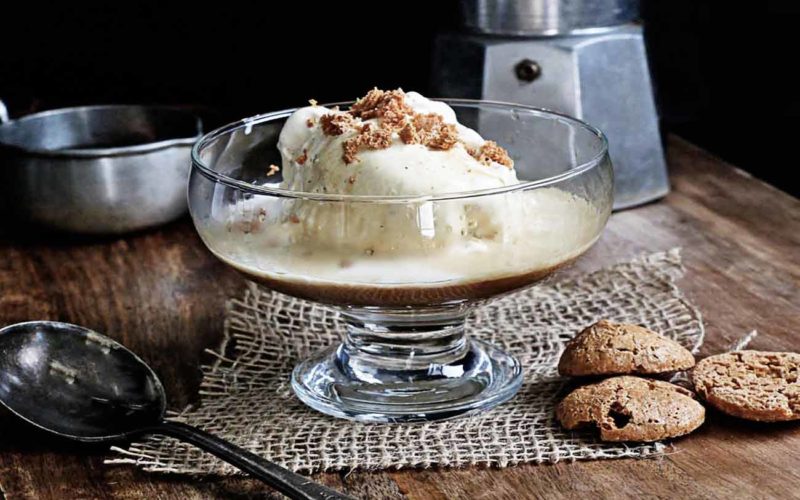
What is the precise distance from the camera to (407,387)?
1.08 m

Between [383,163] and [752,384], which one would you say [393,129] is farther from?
[752,384]

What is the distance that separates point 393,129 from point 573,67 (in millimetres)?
664

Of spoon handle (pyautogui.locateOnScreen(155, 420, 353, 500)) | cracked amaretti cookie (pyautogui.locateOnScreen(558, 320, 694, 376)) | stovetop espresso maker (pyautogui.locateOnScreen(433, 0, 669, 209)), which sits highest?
stovetop espresso maker (pyautogui.locateOnScreen(433, 0, 669, 209))

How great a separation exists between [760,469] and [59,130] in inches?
49.8

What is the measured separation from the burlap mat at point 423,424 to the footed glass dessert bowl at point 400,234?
1.2 inches

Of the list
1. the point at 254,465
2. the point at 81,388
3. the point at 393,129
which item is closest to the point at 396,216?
the point at 393,129

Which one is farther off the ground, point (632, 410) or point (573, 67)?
point (573, 67)

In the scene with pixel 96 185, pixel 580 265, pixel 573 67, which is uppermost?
pixel 573 67

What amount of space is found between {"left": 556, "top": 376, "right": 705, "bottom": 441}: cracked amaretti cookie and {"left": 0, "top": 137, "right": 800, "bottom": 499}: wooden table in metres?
0.02

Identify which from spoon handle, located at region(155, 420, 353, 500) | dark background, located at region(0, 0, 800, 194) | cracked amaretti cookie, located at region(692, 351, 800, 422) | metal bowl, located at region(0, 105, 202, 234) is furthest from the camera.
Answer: dark background, located at region(0, 0, 800, 194)

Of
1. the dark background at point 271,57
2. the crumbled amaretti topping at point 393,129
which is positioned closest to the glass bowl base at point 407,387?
the crumbled amaretti topping at point 393,129

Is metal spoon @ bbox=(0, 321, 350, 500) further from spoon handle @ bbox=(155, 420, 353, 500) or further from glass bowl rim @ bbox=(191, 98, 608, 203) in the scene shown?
glass bowl rim @ bbox=(191, 98, 608, 203)

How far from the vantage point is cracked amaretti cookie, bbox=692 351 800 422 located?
99cm

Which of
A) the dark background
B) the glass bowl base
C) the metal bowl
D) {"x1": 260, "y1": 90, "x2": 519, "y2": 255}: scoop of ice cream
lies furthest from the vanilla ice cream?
the dark background
